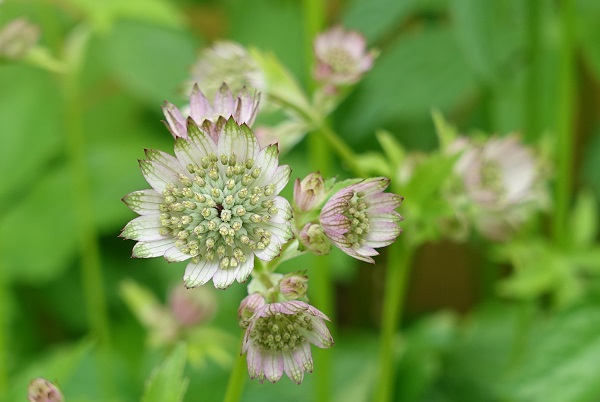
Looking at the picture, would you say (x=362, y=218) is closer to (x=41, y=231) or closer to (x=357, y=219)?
(x=357, y=219)

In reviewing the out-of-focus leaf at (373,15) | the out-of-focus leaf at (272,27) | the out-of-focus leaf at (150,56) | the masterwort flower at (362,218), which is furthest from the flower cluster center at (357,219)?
the out-of-focus leaf at (272,27)

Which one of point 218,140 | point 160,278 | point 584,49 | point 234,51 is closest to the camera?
point 218,140

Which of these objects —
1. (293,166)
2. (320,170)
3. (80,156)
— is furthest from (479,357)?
(80,156)

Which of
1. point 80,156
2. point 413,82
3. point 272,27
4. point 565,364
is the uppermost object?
point 272,27

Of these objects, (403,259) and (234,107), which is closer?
(234,107)

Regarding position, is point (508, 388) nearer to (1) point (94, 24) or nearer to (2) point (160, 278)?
(1) point (94, 24)

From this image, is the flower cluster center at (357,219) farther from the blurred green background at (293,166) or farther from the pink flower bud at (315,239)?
the blurred green background at (293,166)

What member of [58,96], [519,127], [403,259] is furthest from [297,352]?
[58,96]
